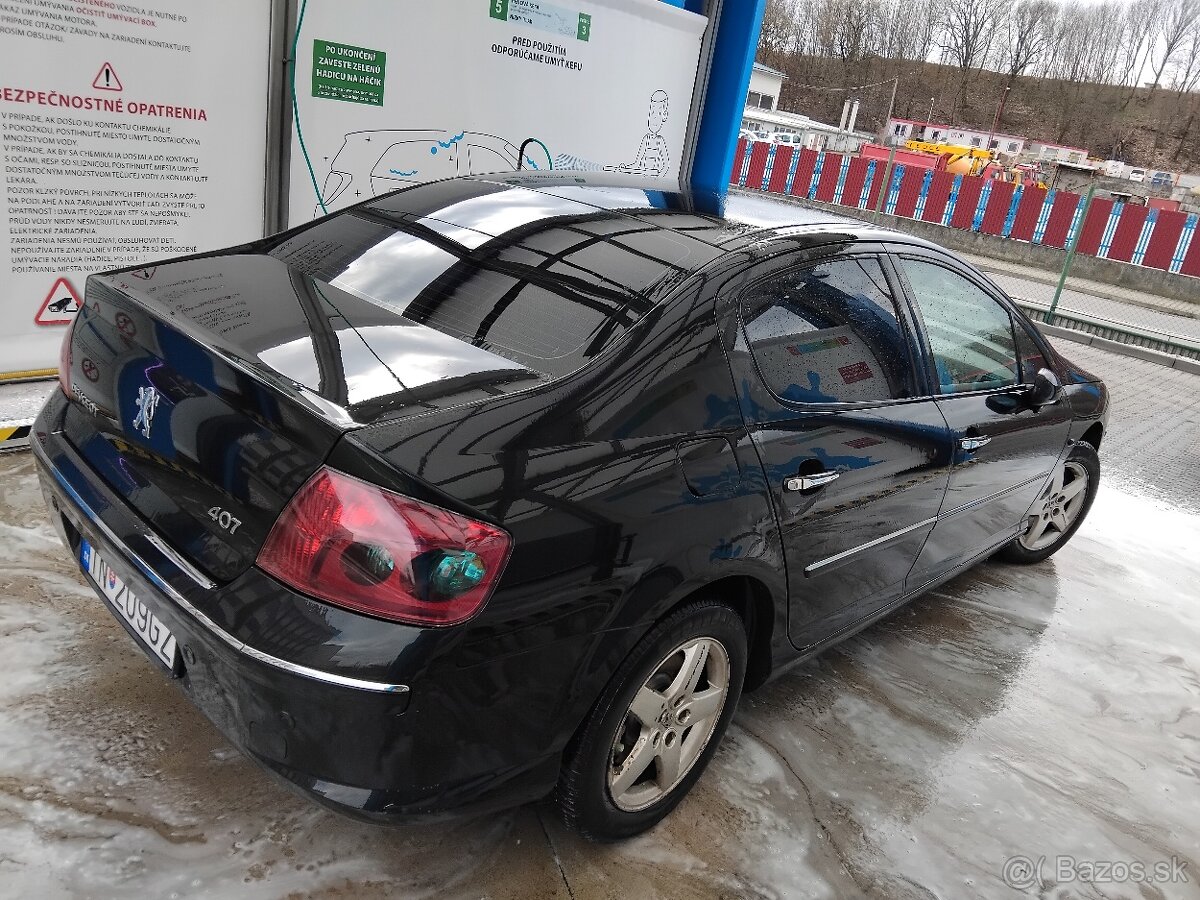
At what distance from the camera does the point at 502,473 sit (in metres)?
1.77

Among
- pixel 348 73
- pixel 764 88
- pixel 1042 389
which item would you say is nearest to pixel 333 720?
pixel 1042 389

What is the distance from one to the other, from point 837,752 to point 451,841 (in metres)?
1.33

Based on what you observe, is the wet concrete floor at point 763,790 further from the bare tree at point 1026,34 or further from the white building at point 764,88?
the bare tree at point 1026,34

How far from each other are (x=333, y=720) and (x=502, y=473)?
21.7 inches

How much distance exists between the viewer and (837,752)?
2.97m

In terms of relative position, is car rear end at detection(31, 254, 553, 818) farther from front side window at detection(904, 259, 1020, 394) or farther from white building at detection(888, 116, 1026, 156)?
white building at detection(888, 116, 1026, 156)

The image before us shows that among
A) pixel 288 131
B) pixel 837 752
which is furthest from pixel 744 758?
pixel 288 131

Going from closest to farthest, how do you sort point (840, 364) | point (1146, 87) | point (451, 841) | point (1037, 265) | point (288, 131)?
point (451, 841)
point (840, 364)
point (288, 131)
point (1037, 265)
point (1146, 87)

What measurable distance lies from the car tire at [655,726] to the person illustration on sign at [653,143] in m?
5.07

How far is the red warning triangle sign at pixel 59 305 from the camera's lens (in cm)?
423

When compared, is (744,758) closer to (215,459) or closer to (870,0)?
(215,459)

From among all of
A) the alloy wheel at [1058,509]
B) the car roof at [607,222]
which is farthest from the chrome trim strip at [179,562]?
the alloy wheel at [1058,509]

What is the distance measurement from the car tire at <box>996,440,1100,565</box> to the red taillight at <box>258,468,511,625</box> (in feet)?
11.2

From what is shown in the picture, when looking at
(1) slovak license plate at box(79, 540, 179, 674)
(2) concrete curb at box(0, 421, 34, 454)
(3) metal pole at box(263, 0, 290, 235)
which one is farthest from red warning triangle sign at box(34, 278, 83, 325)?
(1) slovak license plate at box(79, 540, 179, 674)
